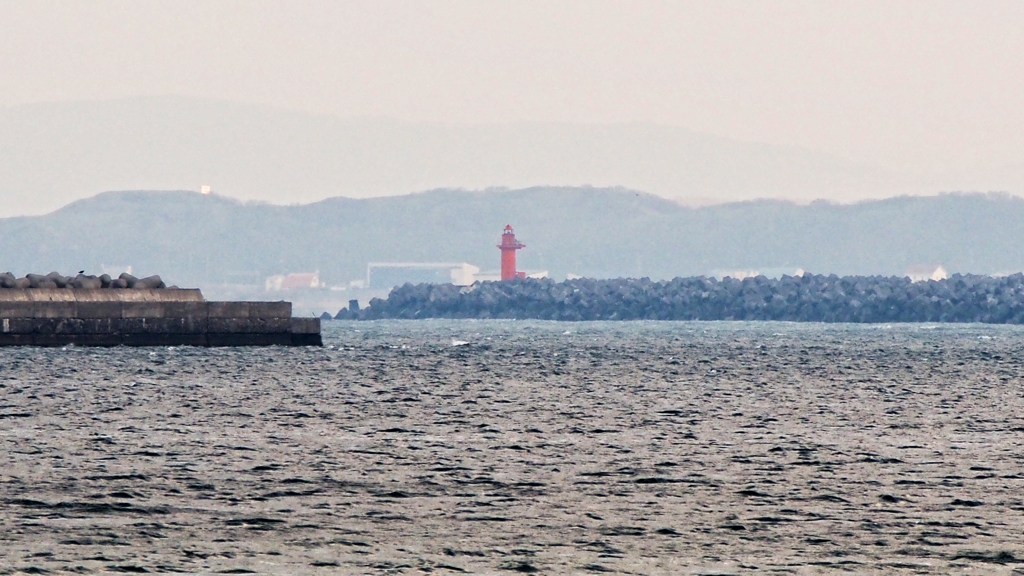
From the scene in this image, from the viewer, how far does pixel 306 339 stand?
8012 cm

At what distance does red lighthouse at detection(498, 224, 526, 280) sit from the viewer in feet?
601

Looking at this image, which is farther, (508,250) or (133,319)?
(508,250)

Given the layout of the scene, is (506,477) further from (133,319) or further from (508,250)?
(508,250)

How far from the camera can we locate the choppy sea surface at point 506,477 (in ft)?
59.1

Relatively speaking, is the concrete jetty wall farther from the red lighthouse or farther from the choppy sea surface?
the red lighthouse

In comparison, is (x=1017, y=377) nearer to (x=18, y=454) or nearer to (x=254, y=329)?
(x=254, y=329)

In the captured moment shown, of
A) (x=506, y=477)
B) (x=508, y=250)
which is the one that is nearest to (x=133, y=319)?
(x=506, y=477)

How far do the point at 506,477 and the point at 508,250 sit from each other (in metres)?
161

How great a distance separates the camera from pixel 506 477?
25.1 m

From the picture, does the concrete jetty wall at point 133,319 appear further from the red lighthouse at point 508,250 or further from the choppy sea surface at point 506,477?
the red lighthouse at point 508,250

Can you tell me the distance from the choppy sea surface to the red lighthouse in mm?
129800

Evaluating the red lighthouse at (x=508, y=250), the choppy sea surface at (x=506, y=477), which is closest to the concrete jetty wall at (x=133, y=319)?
the choppy sea surface at (x=506, y=477)

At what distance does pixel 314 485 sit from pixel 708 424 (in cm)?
1350

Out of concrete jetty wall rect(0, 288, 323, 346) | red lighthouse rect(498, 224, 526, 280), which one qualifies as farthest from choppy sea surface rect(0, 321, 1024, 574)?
red lighthouse rect(498, 224, 526, 280)
